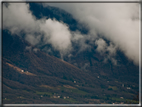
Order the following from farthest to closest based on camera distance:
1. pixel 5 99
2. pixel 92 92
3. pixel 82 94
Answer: pixel 92 92
pixel 82 94
pixel 5 99

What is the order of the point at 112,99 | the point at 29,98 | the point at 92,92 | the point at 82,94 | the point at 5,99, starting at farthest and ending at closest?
the point at 92,92, the point at 82,94, the point at 112,99, the point at 29,98, the point at 5,99

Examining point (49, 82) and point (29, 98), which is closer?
point (29, 98)

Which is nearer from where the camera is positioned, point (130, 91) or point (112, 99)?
point (112, 99)

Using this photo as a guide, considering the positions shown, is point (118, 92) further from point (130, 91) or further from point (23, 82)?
point (23, 82)

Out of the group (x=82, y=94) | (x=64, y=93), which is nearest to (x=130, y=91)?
(x=82, y=94)

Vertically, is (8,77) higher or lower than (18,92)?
higher

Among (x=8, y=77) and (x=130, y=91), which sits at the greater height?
(x=8, y=77)

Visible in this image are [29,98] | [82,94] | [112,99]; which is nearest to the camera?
[29,98]

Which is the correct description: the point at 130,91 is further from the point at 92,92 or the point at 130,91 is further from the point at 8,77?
the point at 8,77

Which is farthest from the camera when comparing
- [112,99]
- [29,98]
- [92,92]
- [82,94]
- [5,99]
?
[92,92]

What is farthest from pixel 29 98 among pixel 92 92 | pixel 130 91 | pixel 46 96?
pixel 130 91
